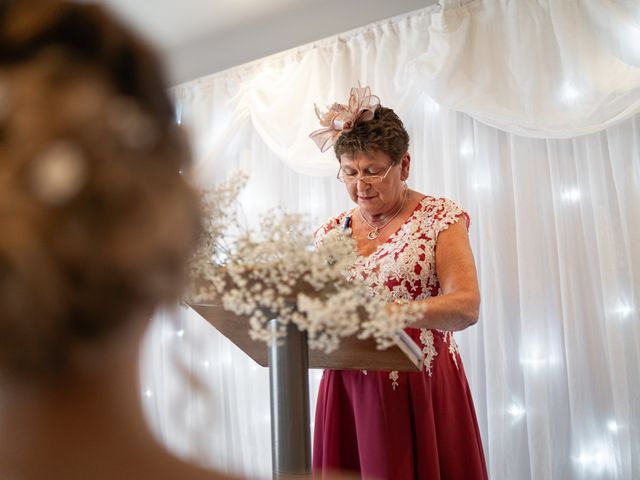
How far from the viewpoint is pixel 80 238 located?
18.3 inches

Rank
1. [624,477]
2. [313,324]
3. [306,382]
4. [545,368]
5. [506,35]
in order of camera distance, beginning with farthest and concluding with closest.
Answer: [506,35] < [545,368] < [624,477] < [306,382] < [313,324]

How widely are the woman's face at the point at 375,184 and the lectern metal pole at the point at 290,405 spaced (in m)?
0.93

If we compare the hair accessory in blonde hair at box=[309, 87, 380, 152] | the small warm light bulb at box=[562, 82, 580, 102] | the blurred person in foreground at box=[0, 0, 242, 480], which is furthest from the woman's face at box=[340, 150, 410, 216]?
the blurred person in foreground at box=[0, 0, 242, 480]

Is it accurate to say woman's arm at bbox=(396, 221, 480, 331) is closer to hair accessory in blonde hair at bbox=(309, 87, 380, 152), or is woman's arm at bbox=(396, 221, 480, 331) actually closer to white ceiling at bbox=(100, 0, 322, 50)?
hair accessory in blonde hair at bbox=(309, 87, 380, 152)

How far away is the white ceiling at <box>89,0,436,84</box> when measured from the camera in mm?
3242

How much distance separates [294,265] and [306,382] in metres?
0.27

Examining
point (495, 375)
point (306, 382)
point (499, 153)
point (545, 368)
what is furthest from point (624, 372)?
point (306, 382)

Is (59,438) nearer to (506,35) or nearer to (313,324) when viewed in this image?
(313,324)

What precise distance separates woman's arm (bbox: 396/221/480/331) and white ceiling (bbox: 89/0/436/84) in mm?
1718

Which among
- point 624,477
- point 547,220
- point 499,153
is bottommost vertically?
point 624,477

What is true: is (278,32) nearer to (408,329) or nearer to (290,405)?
(408,329)

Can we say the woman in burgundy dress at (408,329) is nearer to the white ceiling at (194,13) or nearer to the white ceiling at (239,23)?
the white ceiling at (239,23)

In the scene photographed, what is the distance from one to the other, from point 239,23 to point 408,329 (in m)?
2.49

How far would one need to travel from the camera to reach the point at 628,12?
2.48m
